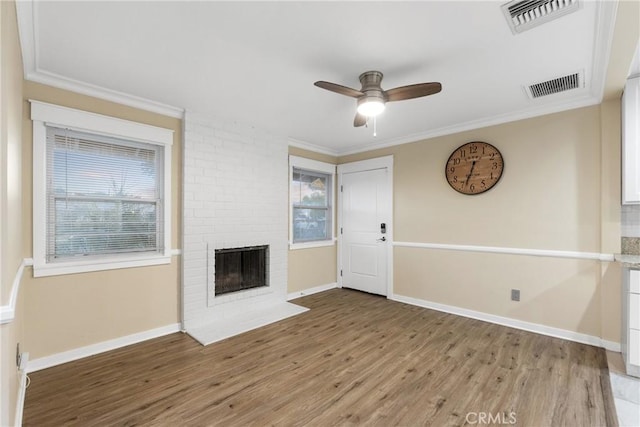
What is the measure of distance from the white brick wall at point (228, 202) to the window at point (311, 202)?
0.94 feet

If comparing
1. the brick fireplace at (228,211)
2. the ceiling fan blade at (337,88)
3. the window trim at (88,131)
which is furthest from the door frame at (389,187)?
the window trim at (88,131)

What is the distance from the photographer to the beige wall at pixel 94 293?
2.46m

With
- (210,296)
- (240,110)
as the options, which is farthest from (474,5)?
(210,296)

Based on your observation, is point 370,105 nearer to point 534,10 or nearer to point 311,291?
point 534,10

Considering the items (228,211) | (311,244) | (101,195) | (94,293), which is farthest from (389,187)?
(94,293)

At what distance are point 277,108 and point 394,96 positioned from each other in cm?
141

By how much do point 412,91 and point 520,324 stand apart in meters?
2.88

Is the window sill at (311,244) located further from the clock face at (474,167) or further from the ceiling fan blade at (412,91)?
the ceiling fan blade at (412,91)

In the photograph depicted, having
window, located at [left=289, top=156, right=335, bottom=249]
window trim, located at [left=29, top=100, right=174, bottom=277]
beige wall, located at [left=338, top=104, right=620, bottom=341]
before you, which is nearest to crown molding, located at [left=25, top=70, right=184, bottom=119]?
window trim, located at [left=29, top=100, right=174, bottom=277]

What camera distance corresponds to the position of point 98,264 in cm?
278

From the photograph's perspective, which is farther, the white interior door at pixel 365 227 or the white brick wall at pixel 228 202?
the white interior door at pixel 365 227

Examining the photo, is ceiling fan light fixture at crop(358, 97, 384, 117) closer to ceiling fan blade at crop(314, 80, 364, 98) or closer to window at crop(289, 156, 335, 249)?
ceiling fan blade at crop(314, 80, 364, 98)

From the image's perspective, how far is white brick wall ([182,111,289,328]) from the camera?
3385 millimetres

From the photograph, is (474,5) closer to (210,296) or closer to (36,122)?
(36,122)
